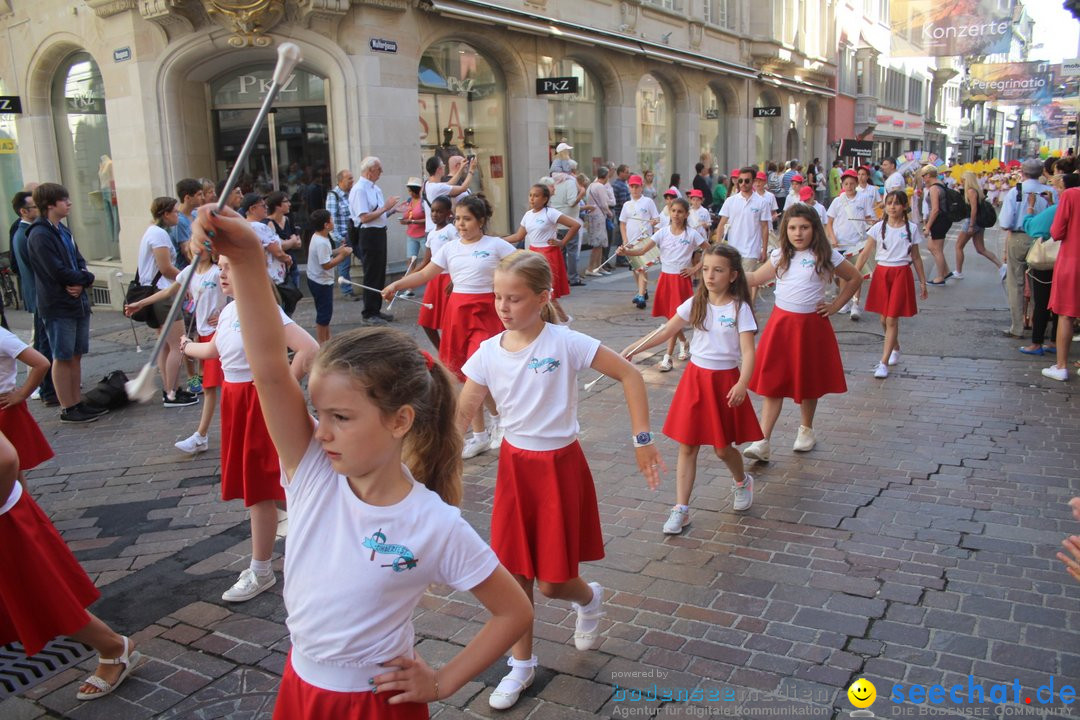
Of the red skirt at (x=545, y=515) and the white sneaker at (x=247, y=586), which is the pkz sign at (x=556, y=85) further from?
the red skirt at (x=545, y=515)

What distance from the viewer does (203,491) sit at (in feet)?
19.4

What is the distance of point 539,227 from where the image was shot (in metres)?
9.70

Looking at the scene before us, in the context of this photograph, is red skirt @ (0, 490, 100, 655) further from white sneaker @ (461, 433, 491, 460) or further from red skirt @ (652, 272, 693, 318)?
red skirt @ (652, 272, 693, 318)

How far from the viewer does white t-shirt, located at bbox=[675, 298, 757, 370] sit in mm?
5051

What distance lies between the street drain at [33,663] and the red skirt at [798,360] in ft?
14.5

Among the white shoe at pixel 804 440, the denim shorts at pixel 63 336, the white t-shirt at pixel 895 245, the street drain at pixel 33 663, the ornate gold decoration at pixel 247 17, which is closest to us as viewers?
the street drain at pixel 33 663

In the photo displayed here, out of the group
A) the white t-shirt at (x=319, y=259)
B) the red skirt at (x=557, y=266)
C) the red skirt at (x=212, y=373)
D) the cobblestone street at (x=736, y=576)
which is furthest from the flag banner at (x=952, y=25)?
the red skirt at (x=212, y=373)

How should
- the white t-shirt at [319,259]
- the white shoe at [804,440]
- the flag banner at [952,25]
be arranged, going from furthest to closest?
the flag banner at [952,25] < the white t-shirt at [319,259] < the white shoe at [804,440]

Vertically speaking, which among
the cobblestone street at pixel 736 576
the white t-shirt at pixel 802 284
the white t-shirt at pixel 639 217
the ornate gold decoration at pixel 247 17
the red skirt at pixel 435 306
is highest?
the ornate gold decoration at pixel 247 17

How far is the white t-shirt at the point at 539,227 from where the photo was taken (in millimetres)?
9648

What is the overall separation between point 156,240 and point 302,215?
6.90 metres

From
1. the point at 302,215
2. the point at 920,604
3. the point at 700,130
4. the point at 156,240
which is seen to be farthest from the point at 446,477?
the point at 700,130

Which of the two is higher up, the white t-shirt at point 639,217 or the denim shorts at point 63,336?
the white t-shirt at point 639,217

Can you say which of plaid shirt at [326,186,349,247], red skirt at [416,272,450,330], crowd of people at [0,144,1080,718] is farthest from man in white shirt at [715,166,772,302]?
plaid shirt at [326,186,349,247]
